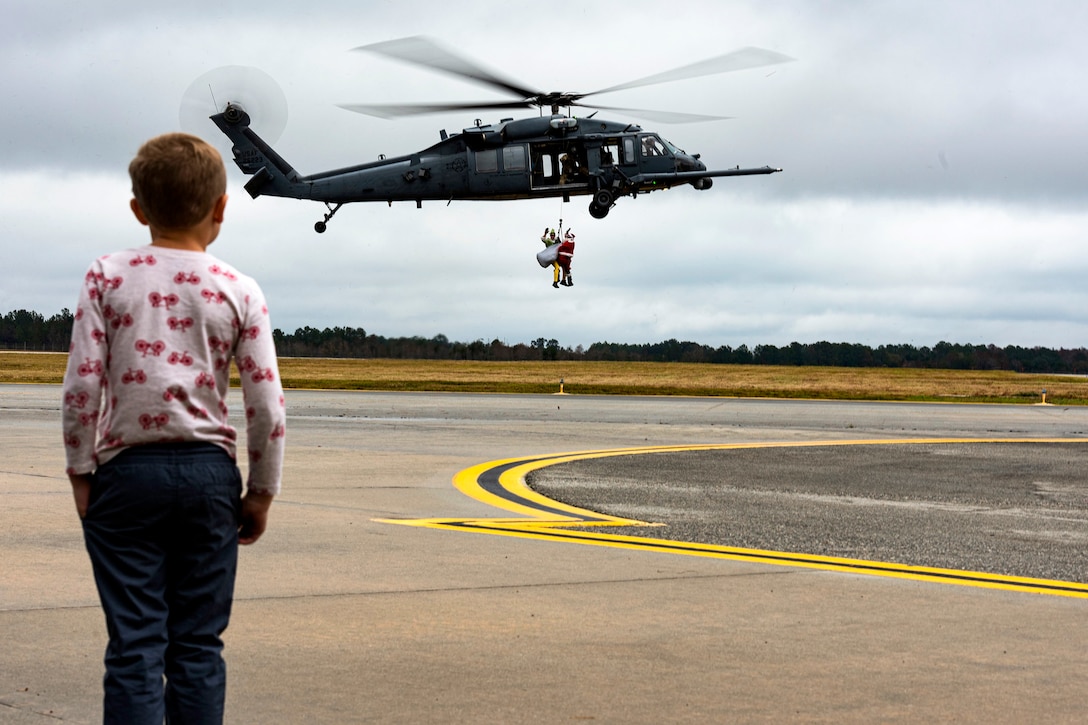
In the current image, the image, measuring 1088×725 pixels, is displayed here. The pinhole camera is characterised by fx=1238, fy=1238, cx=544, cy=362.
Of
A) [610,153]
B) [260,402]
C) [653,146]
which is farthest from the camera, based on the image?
[653,146]

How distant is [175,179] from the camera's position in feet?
10.6

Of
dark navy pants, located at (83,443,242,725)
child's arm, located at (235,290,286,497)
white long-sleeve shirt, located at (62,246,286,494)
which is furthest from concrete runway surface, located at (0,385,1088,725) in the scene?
white long-sleeve shirt, located at (62,246,286,494)

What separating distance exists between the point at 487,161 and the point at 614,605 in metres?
20.3

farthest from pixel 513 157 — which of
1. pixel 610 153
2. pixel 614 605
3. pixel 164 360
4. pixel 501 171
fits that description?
pixel 164 360

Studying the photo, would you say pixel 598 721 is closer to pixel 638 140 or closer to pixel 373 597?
pixel 373 597

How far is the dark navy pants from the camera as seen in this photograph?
311 cm

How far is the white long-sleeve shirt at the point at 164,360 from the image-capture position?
3137 mm

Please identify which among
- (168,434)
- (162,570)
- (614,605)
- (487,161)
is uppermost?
(487,161)

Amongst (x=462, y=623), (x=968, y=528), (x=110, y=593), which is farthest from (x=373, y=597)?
(x=968, y=528)

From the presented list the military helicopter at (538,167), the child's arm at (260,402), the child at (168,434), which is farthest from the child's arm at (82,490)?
the military helicopter at (538,167)

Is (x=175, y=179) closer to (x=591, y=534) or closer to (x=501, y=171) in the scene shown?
(x=591, y=534)

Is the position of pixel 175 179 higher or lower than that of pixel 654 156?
lower

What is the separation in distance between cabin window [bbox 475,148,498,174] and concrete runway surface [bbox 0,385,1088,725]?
13.2 metres

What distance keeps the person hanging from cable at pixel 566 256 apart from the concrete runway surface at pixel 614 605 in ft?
44.0
